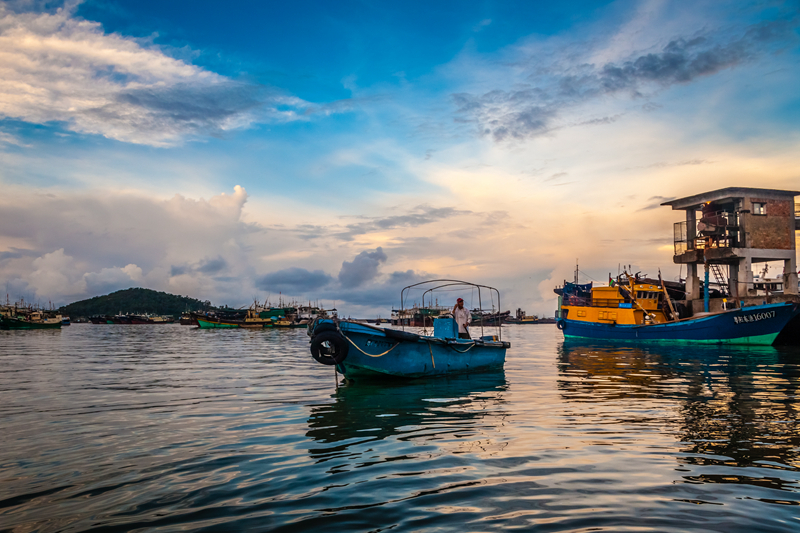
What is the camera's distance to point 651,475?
5.72 m

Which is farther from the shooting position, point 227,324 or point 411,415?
point 227,324

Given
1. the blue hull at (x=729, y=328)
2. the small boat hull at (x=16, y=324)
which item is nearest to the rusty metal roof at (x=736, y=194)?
the blue hull at (x=729, y=328)

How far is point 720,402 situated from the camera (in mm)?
10734

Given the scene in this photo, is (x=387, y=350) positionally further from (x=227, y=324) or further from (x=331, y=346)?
(x=227, y=324)

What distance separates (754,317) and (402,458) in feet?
103

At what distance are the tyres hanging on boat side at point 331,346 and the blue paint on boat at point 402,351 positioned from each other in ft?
0.50

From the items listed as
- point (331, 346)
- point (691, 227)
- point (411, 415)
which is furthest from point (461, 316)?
point (691, 227)

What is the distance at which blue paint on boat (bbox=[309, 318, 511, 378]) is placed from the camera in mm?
12977

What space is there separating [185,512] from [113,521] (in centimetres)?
61

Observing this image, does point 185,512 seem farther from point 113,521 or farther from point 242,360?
point 242,360

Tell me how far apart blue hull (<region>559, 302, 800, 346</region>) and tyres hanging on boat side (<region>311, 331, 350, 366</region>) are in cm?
2760

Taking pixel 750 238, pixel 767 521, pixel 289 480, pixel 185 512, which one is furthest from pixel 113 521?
pixel 750 238

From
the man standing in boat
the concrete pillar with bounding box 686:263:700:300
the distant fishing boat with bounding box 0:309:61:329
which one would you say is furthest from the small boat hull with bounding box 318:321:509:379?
the distant fishing boat with bounding box 0:309:61:329

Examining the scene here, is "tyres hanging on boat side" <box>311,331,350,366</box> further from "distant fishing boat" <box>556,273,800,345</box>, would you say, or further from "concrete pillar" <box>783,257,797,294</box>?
"concrete pillar" <box>783,257,797,294</box>
